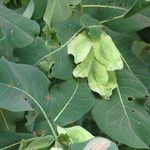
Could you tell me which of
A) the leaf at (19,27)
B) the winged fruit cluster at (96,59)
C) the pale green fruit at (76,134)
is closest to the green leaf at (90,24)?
the winged fruit cluster at (96,59)

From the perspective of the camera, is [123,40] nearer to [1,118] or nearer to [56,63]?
[56,63]

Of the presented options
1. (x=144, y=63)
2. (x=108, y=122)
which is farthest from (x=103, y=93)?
(x=144, y=63)

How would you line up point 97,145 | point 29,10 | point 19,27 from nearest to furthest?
point 97,145, point 19,27, point 29,10

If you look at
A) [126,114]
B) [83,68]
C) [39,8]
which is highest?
[39,8]

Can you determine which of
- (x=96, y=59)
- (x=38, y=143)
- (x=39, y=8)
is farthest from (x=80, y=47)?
(x=38, y=143)

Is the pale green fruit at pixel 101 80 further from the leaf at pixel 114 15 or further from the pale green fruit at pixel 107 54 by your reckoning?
the leaf at pixel 114 15

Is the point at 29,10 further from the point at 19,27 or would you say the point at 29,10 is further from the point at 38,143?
the point at 38,143
